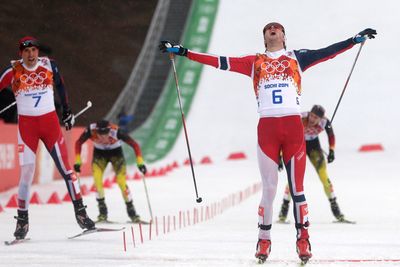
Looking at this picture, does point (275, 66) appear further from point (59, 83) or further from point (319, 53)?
point (59, 83)

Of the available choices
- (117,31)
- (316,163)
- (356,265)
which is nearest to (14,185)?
(316,163)

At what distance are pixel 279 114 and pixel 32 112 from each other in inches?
112

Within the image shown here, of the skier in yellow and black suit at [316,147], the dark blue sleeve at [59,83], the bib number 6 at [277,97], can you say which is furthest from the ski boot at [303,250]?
the skier in yellow and black suit at [316,147]

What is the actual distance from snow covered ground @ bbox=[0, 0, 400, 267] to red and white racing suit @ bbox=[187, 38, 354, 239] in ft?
1.54

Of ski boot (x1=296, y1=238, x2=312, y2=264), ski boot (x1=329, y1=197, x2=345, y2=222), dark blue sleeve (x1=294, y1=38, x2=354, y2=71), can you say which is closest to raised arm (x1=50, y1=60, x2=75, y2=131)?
dark blue sleeve (x1=294, y1=38, x2=354, y2=71)

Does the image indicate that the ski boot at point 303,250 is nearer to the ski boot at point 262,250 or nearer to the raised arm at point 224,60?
the ski boot at point 262,250

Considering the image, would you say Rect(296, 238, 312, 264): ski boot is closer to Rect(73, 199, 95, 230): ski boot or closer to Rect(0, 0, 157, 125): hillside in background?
Rect(73, 199, 95, 230): ski boot

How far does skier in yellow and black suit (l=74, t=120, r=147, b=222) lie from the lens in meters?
9.94

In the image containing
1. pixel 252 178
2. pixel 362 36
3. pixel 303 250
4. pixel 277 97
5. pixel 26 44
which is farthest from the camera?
pixel 252 178

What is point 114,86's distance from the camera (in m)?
27.7

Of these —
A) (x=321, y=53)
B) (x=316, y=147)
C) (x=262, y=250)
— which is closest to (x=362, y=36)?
(x=321, y=53)

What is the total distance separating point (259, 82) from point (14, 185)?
949 cm

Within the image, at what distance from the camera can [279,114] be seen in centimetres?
589

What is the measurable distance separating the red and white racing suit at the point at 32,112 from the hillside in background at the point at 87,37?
682 inches
